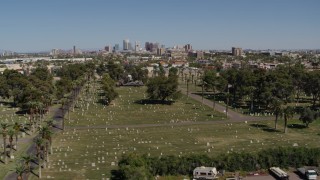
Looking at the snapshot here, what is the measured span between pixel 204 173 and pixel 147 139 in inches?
958

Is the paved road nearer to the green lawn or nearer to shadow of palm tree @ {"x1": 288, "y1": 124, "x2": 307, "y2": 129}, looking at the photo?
the green lawn

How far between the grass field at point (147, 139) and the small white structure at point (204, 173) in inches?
438

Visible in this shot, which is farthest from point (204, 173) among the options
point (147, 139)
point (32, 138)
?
point (32, 138)

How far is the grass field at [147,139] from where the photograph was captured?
5550 cm

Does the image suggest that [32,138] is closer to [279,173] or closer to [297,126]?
[279,173]

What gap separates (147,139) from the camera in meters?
71.2

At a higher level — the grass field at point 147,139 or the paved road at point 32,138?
the paved road at point 32,138

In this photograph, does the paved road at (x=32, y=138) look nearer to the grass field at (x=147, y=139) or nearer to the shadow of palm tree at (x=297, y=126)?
the grass field at (x=147, y=139)

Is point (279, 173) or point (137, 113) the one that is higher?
point (279, 173)

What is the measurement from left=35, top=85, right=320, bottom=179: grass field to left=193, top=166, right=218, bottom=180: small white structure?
11.1m

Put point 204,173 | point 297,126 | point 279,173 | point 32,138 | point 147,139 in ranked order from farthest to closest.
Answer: point 297,126
point 147,139
point 32,138
point 279,173
point 204,173

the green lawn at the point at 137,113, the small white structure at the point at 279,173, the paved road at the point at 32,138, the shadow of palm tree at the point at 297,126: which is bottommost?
the green lawn at the point at 137,113

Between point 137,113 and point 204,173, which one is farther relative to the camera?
point 137,113

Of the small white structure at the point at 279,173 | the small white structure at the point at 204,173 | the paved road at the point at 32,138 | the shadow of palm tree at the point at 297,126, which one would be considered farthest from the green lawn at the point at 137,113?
the small white structure at the point at 279,173
